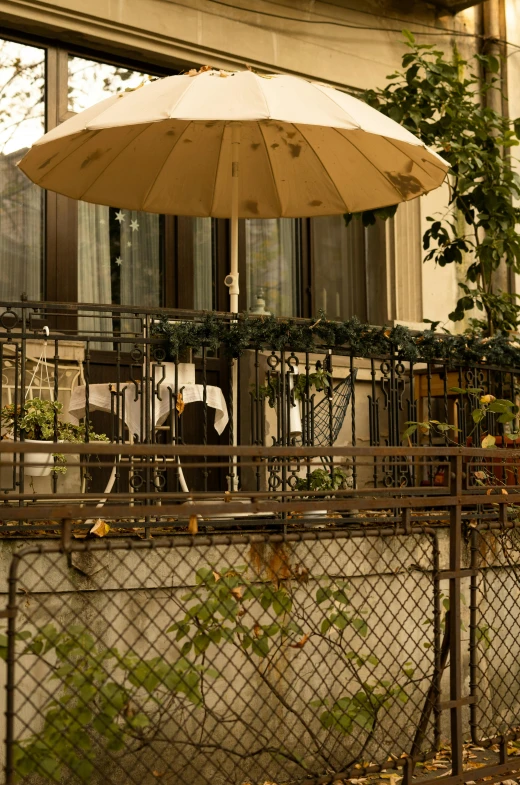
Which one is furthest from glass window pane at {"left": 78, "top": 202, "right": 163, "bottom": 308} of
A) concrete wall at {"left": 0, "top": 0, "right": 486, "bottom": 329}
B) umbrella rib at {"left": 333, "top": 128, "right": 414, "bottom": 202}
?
umbrella rib at {"left": 333, "top": 128, "right": 414, "bottom": 202}

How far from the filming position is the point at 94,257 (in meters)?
8.53

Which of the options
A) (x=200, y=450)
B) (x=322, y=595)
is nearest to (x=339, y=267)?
(x=322, y=595)

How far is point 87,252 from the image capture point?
8500mm

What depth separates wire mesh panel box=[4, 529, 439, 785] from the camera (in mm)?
3656

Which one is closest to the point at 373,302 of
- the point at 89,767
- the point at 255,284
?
the point at 255,284

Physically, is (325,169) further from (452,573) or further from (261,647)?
(261,647)

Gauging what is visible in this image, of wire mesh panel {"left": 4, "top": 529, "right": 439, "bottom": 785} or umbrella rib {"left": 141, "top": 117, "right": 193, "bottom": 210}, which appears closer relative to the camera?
wire mesh panel {"left": 4, "top": 529, "right": 439, "bottom": 785}

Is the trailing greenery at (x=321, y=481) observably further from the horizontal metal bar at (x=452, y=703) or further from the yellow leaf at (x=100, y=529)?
the horizontal metal bar at (x=452, y=703)

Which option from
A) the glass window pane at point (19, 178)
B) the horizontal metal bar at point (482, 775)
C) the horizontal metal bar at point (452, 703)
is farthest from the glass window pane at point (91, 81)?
the horizontal metal bar at point (482, 775)

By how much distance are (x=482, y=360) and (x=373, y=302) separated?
9.89 ft

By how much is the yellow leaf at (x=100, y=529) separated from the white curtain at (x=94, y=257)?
10.3 feet

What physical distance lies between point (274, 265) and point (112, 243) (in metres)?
1.69

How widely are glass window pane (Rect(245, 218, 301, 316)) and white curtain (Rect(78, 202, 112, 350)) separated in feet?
4.72

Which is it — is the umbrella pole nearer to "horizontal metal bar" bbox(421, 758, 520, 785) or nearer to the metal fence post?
the metal fence post
